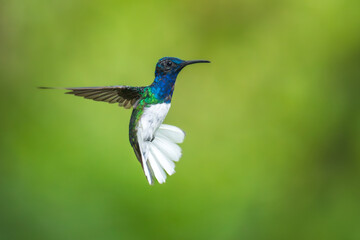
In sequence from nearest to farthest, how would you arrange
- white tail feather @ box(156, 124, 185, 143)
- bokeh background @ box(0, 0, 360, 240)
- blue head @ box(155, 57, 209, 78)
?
blue head @ box(155, 57, 209, 78) < white tail feather @ box(156, 124, 185, 143) < bokeh background @ box(0, 0, 360, 240)

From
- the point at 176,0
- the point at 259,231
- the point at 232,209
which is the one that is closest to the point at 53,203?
the point at 232,209

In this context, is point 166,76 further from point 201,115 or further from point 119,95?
point 201,115

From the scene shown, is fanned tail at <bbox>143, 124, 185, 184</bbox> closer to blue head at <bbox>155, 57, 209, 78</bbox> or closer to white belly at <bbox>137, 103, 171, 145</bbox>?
white belly at <bbox>137, 103, 171, 145</bbox>

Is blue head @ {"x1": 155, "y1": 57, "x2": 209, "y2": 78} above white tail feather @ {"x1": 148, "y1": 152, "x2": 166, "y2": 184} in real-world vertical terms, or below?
above

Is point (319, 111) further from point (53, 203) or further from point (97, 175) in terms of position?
point (53, 203)

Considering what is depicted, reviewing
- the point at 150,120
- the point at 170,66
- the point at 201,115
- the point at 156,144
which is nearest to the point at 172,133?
the point at 156,144

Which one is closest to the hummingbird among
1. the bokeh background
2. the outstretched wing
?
the outstretched wing
